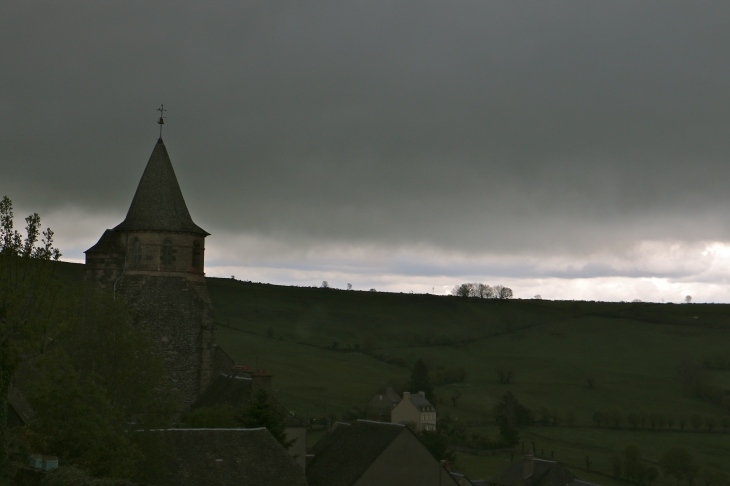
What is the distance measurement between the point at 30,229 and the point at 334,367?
133 meters

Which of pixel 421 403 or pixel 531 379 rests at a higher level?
pixel 531 379

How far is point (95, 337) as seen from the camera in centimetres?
4400

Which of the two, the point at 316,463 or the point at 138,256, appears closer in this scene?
the point at 316,463

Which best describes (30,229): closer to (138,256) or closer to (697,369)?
(138,256)

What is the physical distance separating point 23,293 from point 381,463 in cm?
2421

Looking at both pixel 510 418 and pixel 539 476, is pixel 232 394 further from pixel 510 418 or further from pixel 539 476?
pixel 510 418

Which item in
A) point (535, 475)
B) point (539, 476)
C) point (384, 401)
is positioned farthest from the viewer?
point (384, 401)

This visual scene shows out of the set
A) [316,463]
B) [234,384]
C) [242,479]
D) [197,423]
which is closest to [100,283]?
[234,384]

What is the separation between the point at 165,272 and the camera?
6241cm

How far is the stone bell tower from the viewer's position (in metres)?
61.1

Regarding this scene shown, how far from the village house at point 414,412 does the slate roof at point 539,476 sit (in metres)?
38.8

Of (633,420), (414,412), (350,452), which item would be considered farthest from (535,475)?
(633,420)

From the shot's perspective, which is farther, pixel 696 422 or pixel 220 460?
pixel 696 422

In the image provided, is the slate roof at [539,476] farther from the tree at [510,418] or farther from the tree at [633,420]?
the tree at [633,420]
